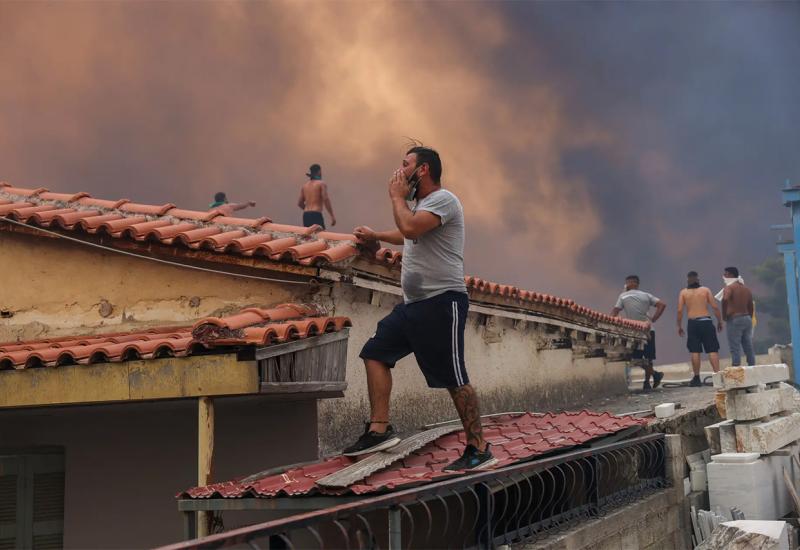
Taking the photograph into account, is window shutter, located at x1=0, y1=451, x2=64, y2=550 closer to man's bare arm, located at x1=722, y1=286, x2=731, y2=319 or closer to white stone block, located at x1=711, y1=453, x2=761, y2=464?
white stone block, located at x1=711, y1=453, x2=761, y2=464

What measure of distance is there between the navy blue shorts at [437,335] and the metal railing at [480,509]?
70cm

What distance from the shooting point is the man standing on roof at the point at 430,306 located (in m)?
5.81

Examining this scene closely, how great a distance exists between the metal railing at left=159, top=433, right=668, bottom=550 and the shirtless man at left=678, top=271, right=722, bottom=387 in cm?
751

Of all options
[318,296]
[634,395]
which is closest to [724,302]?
[634,395]

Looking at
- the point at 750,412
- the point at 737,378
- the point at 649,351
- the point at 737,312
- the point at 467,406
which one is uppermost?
the point at 737,312

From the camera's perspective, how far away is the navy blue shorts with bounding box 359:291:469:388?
583cm

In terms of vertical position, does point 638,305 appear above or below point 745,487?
above

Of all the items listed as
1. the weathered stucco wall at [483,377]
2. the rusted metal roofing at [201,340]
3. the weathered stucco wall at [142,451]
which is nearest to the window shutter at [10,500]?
the weathered stucco wall at [142,451]

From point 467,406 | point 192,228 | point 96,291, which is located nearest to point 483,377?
point 192,228

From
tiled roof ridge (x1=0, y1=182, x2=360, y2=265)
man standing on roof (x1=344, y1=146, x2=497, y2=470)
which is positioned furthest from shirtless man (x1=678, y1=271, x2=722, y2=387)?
man standing on roof (x1=344, y1=146, x2=497, y2=470)

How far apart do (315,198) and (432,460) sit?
9.60 metres

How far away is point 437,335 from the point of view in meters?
5.88

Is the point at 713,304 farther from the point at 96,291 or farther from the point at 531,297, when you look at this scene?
the point at 96,291

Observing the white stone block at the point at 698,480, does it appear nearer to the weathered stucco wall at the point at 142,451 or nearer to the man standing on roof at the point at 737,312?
the weathered stucco wall at the point at 142,451
